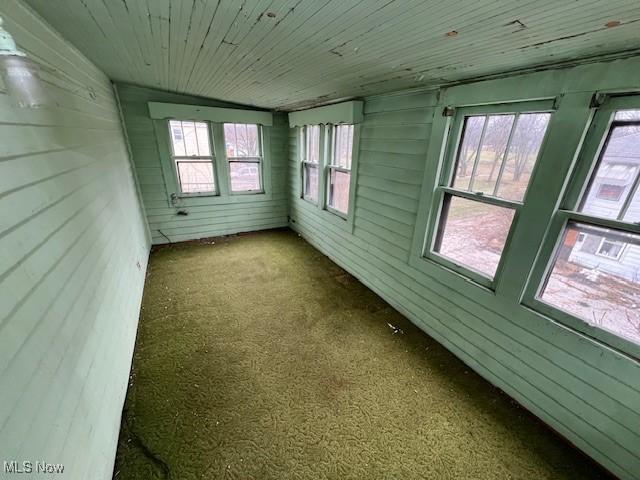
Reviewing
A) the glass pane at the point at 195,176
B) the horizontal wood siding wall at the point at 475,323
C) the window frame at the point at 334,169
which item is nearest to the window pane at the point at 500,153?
the horizontal wood siding wall at the point at 475,323

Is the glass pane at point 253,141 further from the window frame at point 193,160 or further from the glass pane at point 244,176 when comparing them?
the window frame at point 193,160

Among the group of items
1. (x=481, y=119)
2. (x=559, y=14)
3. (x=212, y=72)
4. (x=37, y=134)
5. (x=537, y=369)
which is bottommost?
(x=537, y=369)

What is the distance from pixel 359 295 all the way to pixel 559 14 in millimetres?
2567

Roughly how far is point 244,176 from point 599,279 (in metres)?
4.40

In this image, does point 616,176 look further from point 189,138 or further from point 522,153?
point 189,138

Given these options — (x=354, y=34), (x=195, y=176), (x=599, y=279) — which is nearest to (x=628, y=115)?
(x=599, y=279)

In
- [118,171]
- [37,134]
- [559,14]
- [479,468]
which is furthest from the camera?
[118,171]

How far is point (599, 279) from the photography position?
139cm

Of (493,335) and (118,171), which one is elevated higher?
(118,171)

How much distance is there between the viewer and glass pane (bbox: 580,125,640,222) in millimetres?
1202

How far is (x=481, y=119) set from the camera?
5.80ft

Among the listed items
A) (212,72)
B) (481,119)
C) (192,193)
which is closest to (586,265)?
(481,119)

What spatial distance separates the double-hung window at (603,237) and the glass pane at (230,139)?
4160mm

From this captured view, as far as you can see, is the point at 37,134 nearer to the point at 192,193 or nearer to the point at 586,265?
the point at 586,265
